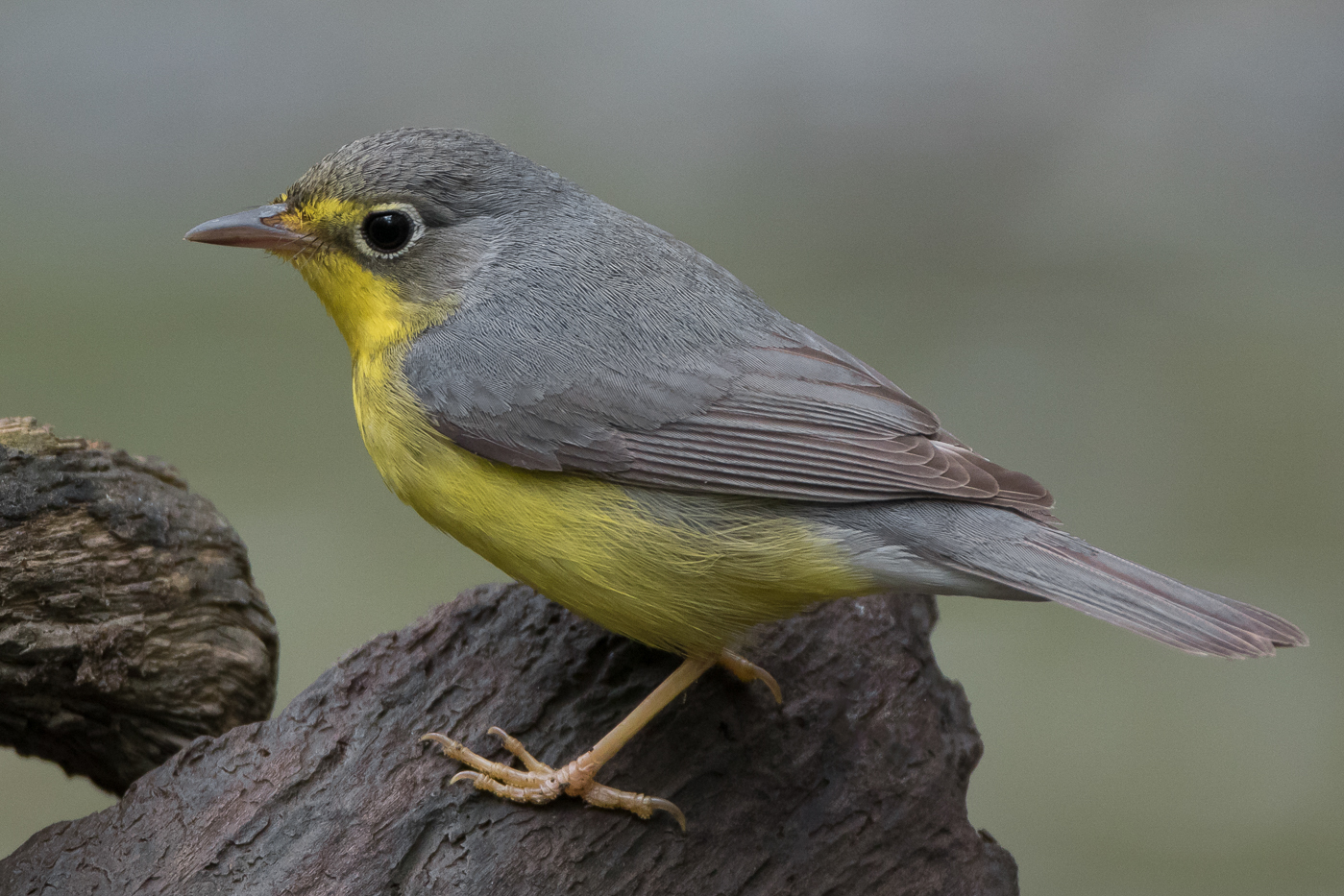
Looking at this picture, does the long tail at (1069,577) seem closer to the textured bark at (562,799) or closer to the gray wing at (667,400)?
the gray wing at (667,400)

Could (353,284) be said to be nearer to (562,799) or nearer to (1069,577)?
(562,799)

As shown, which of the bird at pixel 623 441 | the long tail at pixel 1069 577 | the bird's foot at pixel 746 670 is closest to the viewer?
the long tail at pixel 1069 577

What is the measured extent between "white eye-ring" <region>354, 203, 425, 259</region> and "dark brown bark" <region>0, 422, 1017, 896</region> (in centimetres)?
114

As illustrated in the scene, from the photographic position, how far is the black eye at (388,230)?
3.71 m

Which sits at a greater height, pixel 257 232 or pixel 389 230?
pixel 389 230

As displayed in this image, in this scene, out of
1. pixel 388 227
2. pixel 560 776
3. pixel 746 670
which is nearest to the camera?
pixel 560 776

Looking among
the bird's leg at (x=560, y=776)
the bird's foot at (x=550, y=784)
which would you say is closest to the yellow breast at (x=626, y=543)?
the bird's leg at (x=560, y=776)

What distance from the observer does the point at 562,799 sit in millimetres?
3682

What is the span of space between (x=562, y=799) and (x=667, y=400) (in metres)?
1.19

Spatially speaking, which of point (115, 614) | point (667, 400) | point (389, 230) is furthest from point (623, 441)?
point (115, 614)

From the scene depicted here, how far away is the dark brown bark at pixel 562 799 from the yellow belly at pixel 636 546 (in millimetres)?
486

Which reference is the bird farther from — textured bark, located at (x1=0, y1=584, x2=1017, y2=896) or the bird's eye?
textured bark, located at (x1=0, y1=584, x2=1017, y2=896)

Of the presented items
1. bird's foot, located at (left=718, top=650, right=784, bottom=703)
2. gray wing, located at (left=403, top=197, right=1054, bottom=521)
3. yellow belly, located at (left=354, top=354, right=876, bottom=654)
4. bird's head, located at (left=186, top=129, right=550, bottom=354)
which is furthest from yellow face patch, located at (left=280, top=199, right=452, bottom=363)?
bird's foot, located at (left=718, top=650, right=784, bottom=703)

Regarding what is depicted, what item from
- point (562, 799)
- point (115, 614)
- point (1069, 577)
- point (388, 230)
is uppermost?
point (1069, 577)
